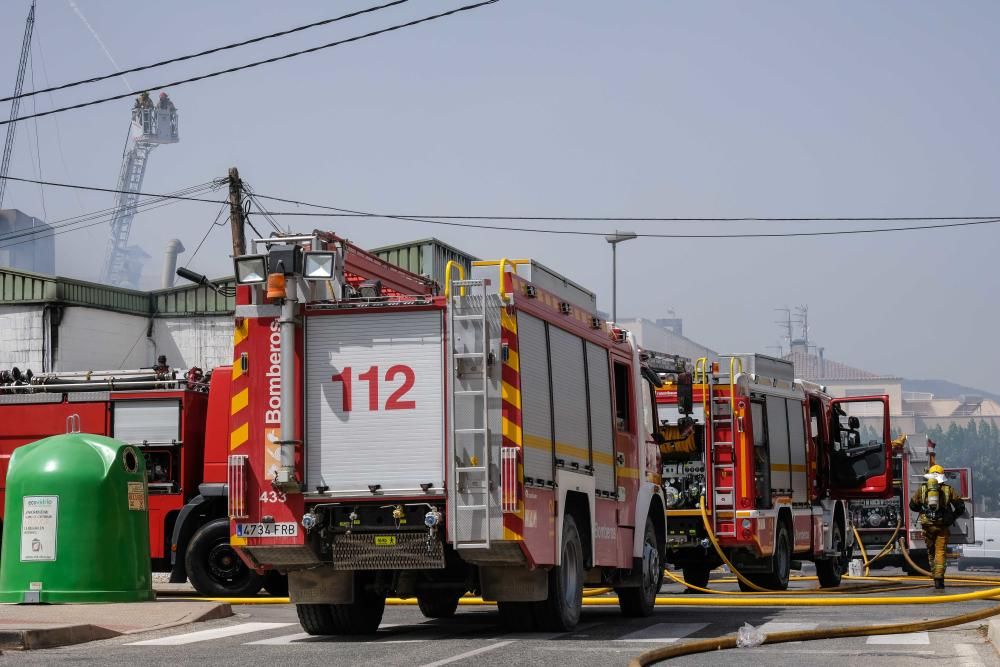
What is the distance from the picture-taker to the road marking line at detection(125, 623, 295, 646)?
42.3 ft

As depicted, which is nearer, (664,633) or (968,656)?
(968,656)

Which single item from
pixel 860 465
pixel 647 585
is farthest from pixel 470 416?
pixel 860 465

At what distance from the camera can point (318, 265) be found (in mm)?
12430

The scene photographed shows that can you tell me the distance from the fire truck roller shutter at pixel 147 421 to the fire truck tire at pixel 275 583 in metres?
2.21

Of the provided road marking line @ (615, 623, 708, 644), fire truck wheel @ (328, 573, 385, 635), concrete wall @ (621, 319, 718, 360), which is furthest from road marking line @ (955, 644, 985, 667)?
concrete wall @ (621, 319, 718, 360)

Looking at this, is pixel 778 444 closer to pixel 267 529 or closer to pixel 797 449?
pixel 797 449

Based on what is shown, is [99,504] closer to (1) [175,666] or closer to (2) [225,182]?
(1) [175,666]

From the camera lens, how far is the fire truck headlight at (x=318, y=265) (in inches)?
487

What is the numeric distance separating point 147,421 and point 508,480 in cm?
949

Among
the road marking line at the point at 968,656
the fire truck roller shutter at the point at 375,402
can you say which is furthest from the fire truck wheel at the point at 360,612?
the road marking line at the point at 968,656

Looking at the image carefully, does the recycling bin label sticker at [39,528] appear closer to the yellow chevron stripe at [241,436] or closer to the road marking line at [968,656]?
the yellow chevron stripe at [241,436]

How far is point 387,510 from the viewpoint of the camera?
1234cm

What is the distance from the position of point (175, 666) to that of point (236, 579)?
882cm

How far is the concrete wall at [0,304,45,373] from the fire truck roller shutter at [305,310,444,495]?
32.1 meters
